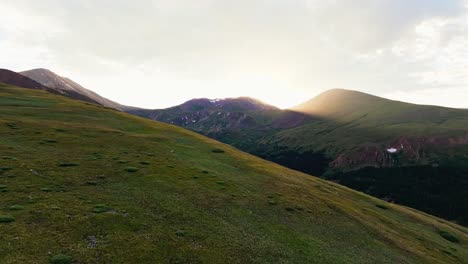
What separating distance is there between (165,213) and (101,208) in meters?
6.59

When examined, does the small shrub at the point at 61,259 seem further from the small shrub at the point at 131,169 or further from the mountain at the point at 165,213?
the small shrub at the point at 131,169

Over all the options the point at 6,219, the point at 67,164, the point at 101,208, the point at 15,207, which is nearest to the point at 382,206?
the point at 101,208

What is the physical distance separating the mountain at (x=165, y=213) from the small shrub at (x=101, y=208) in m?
0.09

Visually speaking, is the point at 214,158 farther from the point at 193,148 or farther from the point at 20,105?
the point at 20,105

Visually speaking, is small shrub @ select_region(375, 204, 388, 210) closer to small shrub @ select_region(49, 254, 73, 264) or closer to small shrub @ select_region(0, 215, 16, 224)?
small shrub @ select_region(49, 254, 73, 264)

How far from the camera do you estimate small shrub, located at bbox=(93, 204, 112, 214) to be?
103 feet

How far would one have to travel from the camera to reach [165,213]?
34.9 m

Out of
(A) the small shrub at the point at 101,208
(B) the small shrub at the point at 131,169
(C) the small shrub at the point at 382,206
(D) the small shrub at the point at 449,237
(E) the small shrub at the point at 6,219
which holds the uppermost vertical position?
(B) the small shrub at the point at 131,169

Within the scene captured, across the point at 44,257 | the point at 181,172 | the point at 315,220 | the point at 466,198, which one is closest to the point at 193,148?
the point at 181,172

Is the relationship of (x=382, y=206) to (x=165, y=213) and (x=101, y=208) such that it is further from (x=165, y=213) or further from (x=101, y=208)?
(x=101, y=208)

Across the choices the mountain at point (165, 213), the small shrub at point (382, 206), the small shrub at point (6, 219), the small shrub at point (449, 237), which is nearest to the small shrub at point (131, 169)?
the mountain at point (165, 213)

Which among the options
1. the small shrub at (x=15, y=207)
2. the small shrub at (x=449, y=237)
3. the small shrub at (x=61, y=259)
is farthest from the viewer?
the small shrub at (x=449, y=237)

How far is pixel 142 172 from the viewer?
47.2 metres

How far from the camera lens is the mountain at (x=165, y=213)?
2680 centimetres
